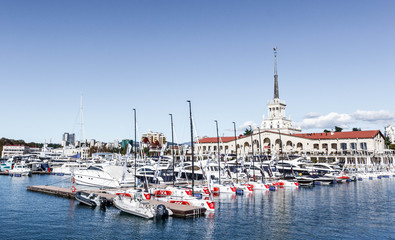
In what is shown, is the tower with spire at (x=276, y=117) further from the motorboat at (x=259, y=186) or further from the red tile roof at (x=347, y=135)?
the motorboat at (x=259, y=186)

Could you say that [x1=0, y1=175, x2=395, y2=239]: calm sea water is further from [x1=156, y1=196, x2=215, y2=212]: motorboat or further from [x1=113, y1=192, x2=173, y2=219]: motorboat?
[x1=156, y1=196, x2=215, y2=212]: motorboat

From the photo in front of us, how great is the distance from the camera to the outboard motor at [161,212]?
41625mm

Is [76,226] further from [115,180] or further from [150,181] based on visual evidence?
[150,181]

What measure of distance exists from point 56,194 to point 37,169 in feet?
255

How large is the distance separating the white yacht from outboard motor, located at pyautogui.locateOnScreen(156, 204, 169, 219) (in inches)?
1028

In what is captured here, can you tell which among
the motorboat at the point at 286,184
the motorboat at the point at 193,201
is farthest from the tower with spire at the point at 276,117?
the motorboat at the point at 193,201

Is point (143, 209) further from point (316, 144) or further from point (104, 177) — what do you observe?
point (316, 144)

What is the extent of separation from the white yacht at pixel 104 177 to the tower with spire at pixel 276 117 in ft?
352

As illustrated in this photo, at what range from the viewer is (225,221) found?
40.7m

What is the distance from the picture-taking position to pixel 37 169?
130875 mm

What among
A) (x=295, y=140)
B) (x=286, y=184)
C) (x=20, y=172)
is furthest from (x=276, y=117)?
(x=20, y=172)

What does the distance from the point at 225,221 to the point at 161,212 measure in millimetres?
7981

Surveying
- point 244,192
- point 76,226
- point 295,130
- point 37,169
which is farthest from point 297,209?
point 295,130

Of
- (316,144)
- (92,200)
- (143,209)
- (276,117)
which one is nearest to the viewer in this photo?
(143,209)
